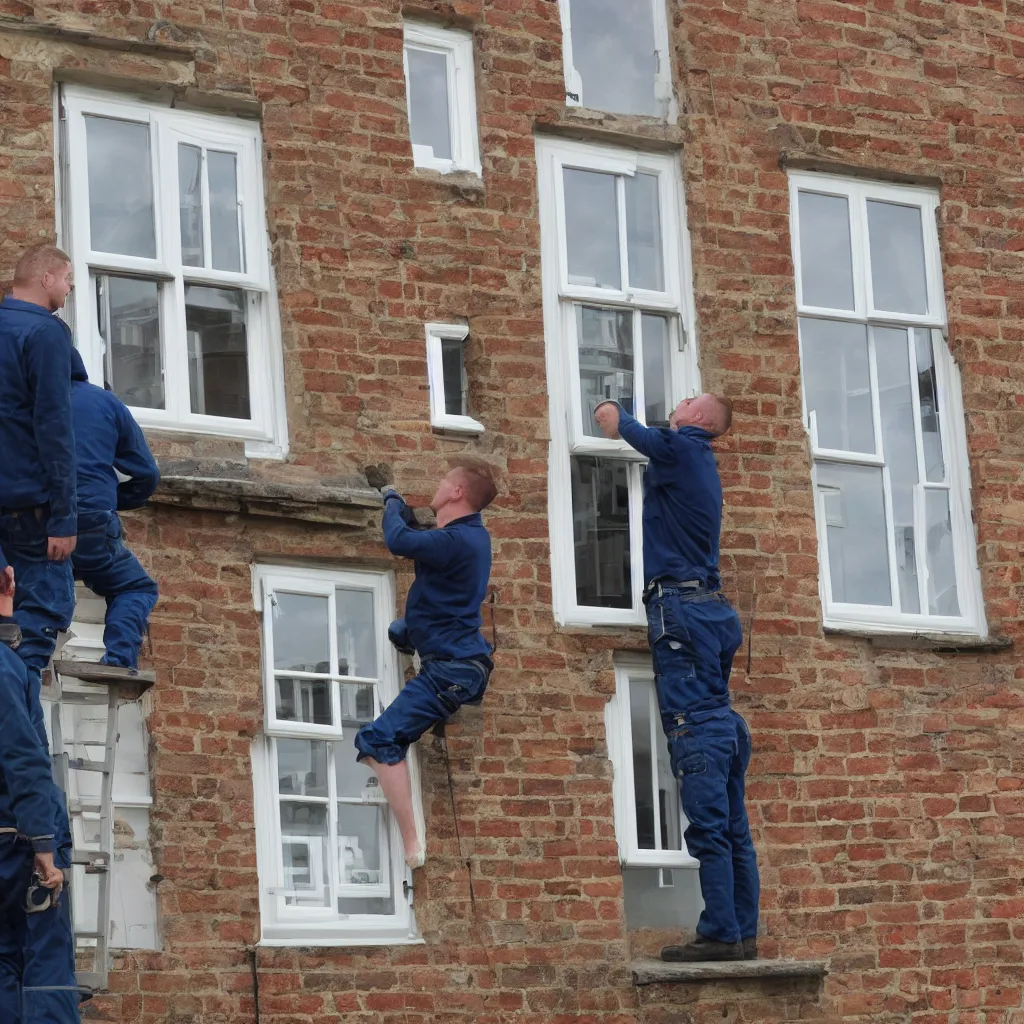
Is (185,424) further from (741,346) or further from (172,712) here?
(741,346)

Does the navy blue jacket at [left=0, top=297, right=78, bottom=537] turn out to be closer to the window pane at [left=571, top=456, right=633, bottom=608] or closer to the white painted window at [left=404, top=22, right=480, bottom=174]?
the white painted window at [left=404, top=22, right=480, bottom=174]

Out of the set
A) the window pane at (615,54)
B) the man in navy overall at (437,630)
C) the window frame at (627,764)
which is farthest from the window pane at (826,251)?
the man in navy overall at (437,630)

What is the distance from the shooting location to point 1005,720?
13883mm

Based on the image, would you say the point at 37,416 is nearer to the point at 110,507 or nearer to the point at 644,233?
the point at 110,507

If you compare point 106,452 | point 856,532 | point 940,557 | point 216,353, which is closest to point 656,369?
point 856,532

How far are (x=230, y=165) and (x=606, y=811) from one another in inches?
143

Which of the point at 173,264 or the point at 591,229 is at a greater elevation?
the point at 591,229

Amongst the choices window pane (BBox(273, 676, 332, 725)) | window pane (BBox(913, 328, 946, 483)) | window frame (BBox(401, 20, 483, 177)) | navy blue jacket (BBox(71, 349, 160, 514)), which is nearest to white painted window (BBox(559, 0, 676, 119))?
window frame (BBox(401, 20, 483, 177))

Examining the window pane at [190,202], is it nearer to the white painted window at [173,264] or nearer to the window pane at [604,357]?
the white painted window at [173,264]

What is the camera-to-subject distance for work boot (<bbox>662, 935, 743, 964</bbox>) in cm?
1248

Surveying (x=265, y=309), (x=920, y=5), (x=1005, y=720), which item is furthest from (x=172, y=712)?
(x=920, y=5)

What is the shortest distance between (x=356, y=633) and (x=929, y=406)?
3.66 meters

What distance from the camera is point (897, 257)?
47.2 feet

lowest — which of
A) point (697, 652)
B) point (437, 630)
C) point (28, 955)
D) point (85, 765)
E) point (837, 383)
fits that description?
point (28, 955)
